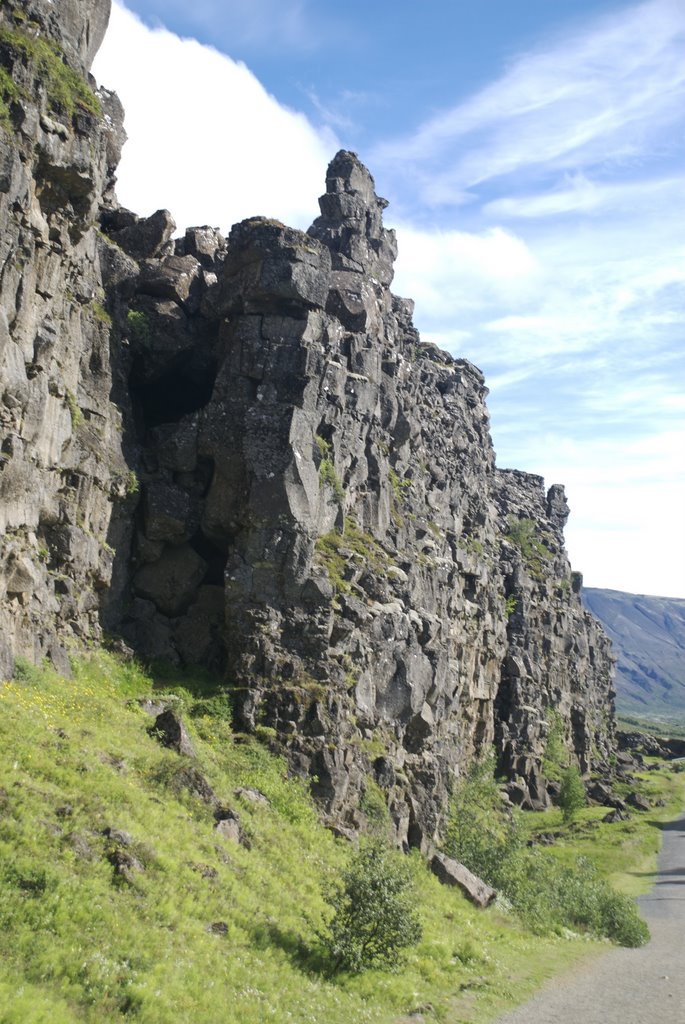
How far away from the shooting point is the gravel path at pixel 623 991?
26570 millimetres

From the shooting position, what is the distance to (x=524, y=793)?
313ft

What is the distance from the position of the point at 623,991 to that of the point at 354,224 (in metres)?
61.2

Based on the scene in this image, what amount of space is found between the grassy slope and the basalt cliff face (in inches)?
189

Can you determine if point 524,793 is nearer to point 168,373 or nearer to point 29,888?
point 168,373

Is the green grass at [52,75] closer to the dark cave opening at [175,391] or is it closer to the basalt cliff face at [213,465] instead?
the basalt cliff face at [213,465]

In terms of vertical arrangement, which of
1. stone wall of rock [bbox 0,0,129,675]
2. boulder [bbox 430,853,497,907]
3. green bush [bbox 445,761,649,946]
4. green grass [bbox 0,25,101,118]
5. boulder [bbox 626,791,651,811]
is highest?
green grass [bbox 0,25,101,118]

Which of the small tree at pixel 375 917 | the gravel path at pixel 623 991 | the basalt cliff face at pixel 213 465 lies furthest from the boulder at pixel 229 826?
Result: the gravel path at pixel 623 991

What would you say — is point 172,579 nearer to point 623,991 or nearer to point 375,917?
point 375,917

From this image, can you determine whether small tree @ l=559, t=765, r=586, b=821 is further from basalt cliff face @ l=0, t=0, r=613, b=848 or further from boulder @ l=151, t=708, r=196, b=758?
boulder @ l=151, t=708, r=196, b=758

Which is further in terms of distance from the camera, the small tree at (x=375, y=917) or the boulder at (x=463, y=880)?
the boulder at (x=463, y=880)

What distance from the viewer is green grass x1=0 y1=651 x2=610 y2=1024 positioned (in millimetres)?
18359

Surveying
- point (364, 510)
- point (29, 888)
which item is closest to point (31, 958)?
point (29, 888)

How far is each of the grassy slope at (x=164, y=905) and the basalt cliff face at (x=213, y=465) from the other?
4808mm

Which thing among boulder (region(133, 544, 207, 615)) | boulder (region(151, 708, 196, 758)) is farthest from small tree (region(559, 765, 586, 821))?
boulder (region(151, 708, 196, 758))
